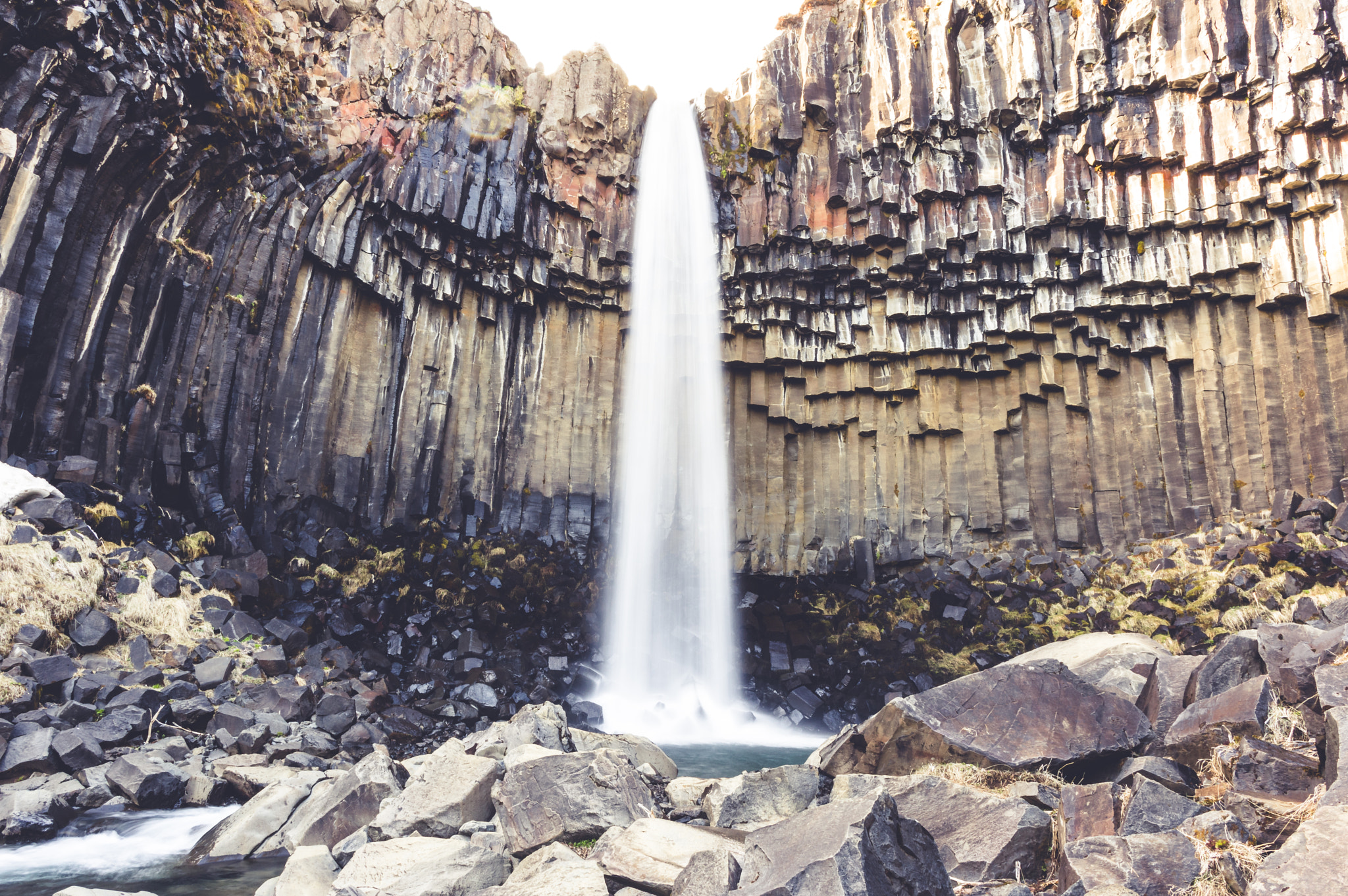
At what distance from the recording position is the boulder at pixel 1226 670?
5.69 metres

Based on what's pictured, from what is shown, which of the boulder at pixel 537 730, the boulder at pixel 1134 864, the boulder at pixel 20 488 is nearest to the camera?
the boulder at pixel 1134 864

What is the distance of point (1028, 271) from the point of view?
58.6 ft

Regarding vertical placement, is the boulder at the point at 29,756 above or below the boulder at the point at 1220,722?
below

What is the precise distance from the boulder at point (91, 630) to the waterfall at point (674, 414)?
33.3 feet

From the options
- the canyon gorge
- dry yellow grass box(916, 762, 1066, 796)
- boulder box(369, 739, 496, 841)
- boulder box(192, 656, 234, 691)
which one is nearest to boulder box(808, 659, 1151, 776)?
dry yellow grass box(916, 762, 1066, 796)

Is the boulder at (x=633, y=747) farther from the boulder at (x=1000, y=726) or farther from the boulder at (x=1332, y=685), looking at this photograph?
the boulder at (x=1332, y=685)

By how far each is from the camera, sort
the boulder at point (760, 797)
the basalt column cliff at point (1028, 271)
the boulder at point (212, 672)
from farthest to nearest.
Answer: the basalt column cliff at point (1028, 271) → the boulder at point (212, 672) → the boulder at point (760, 797)

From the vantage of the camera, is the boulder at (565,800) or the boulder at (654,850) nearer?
the boulder at (654,850)

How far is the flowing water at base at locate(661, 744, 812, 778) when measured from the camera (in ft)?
35.5

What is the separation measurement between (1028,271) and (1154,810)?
16109mm

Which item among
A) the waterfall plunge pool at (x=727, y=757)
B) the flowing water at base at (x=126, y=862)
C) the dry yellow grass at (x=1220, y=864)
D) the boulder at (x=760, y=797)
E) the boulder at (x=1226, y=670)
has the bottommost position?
the waterfall plunge pool at (x=727, y=757)

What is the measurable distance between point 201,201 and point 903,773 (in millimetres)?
15274

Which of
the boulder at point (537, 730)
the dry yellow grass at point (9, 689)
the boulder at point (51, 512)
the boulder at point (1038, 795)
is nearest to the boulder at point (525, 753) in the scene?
the boulder at point (537, 730)

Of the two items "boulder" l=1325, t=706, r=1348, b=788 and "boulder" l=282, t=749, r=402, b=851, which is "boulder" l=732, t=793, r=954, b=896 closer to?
"boulder" l=1325, t=706, r=1348, b=788
